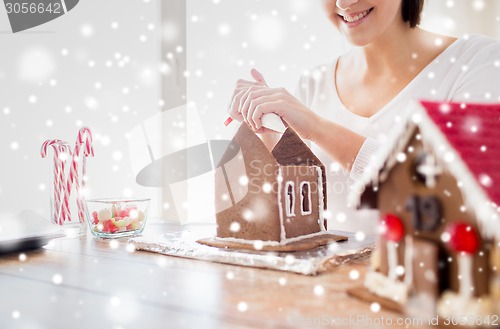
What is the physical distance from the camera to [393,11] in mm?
1626

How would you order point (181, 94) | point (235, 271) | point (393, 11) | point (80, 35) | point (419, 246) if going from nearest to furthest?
point (419, 246) < point (235, 271) < point (393, 11) < point (80, 35) < point (181, 94)

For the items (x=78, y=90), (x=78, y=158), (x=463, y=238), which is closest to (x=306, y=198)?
(x=463, y=238)

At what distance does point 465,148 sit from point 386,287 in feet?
0.74

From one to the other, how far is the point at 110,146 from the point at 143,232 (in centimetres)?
100

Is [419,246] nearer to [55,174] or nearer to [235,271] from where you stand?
[235,271]

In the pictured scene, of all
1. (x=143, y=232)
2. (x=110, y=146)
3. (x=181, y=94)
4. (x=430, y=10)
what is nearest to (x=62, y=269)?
(x=143, y=232)

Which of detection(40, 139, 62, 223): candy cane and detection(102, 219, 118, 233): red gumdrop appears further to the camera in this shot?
detection(40, 139, 62, 223): candy cane

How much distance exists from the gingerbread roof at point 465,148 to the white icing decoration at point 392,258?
9 cm

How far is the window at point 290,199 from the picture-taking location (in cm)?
111

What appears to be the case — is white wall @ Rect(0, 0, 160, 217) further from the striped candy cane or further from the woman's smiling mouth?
the woman's smiling mouth

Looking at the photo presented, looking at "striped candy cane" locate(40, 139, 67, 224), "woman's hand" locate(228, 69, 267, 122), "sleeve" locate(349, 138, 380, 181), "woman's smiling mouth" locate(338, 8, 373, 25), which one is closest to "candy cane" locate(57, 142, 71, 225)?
"striped candy cane" locate(40, 139, 67, 224)

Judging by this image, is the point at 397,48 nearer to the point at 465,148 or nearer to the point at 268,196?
the point at 268,196

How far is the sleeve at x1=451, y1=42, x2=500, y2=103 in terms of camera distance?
1.50 meters

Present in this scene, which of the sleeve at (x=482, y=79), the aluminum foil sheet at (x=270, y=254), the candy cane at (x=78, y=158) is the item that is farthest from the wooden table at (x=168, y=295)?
the sleeve at (x=482, y=79)
